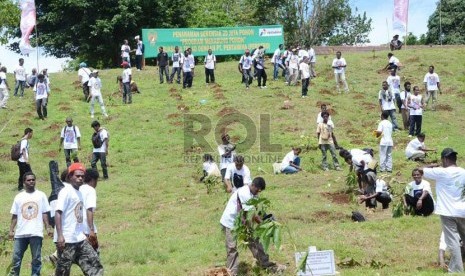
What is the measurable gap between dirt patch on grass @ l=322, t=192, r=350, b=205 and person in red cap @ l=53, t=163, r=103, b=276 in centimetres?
857

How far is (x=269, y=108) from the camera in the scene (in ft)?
89.7

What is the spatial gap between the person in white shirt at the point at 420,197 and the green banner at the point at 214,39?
23.9m

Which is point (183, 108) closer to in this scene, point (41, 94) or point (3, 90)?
point (41, 94)

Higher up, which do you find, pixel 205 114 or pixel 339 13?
pixel 339 13

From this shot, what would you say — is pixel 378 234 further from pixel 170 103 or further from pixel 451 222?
pixel 170 103

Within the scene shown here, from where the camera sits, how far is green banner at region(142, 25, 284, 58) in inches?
1426

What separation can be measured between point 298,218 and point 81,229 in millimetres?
6572

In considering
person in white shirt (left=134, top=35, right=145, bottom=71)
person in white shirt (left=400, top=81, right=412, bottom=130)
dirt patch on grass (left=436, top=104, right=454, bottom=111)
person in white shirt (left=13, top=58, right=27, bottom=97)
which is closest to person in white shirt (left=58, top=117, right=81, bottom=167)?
person in white shirt (left=400, top=81, right=412, bottom=130)

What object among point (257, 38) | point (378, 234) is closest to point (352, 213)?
point (378, 234)

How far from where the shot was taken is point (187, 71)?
101ft

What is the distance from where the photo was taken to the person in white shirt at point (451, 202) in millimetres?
9469

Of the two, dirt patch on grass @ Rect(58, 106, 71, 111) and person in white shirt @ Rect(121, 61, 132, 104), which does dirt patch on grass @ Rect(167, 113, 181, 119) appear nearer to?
person in white shirt @ Rect(121, 61, 132, 104)

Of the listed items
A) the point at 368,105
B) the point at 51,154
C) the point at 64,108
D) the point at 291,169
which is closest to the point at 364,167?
the point at 291,169

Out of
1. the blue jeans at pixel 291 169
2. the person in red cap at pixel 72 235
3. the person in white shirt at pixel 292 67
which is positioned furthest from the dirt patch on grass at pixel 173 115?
the person in red cap at pixel 72 235
